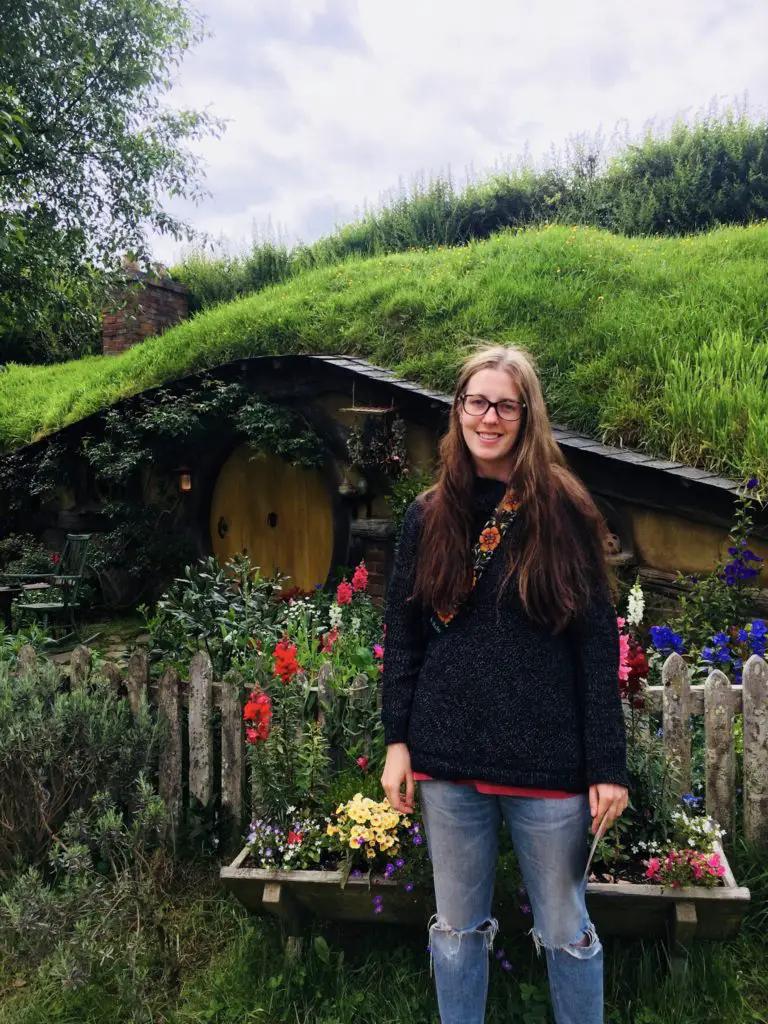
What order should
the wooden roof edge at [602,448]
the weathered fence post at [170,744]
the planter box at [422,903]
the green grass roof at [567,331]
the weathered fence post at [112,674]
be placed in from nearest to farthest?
the planter box at [422,903] → the weathered fence post at [170,744] → the weathered fence post at [112,674] → the wooden roof edge at [602,448] → the green grass roof at [567,331]

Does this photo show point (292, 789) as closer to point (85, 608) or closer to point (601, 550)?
point (601, 550)

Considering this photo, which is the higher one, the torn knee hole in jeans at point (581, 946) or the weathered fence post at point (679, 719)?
the weathered fence post at point (679, 719)

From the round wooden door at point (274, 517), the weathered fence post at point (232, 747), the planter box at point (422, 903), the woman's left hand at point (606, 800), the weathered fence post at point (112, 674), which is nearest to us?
the woman's left hand at point (606, 800)

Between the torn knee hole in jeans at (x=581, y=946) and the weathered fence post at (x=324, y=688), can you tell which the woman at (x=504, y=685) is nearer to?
the torn knee hole in jeans at (x=581, y=946)

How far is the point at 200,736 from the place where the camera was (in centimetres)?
329

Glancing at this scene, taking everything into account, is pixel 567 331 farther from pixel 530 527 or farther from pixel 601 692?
pixel 601 692

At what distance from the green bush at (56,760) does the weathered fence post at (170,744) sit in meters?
0.07

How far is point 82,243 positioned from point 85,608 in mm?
4294

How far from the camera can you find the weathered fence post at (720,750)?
290 cm

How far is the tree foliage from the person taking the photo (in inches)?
304

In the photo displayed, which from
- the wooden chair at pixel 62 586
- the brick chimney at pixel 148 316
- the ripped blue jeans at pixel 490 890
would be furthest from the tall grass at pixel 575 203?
the ripped blue jeans at pixel 490 890

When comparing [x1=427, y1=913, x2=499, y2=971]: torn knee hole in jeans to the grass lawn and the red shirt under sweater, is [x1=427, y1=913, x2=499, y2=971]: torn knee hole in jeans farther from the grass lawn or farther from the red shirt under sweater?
the grass lawn

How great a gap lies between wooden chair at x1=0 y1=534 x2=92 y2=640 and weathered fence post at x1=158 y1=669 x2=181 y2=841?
420cm

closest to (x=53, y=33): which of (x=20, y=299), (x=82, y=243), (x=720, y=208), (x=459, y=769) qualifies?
(x=82, y=243)
